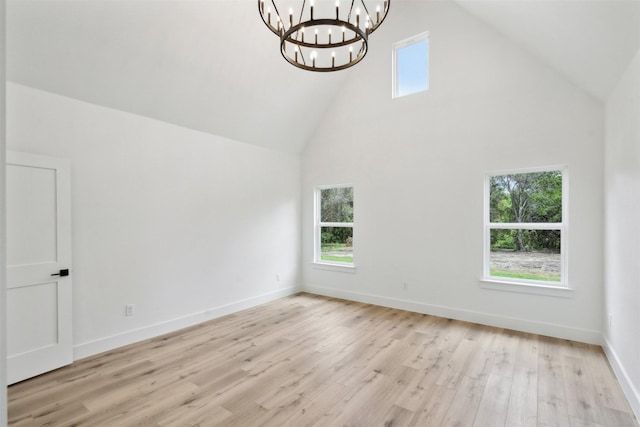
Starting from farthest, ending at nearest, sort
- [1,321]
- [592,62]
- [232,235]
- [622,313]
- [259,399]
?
[232,235]
[592,62]
[622,313]
[259,399]
[1,321]

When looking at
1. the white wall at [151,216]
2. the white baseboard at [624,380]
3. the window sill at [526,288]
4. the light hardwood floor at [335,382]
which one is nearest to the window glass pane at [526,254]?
the window sill at [526,288]

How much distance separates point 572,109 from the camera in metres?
3.45

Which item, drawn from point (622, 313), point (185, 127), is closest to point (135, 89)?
point (185, 127)

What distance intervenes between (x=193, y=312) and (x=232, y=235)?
1.19 metres

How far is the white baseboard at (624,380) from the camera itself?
2164 mm

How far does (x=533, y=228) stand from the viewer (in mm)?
3715

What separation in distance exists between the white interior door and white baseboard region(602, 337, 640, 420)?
4.74 m

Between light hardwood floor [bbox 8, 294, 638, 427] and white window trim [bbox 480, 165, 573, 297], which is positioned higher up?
white window trim [bbox 480, 165, 573, 297]

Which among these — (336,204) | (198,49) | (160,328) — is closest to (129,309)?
(160,328)

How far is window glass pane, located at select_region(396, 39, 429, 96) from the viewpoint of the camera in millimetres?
4531

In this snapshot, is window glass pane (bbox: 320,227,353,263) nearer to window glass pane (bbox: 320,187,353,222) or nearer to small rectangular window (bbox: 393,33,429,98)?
window glass pane (bbox: 320,187,353,222)

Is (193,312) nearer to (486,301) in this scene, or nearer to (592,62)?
(486,301)

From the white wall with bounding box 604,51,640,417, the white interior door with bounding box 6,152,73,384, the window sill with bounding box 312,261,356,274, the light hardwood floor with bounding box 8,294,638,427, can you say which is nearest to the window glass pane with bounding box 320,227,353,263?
the window sill with bounding box 312,261,356,274

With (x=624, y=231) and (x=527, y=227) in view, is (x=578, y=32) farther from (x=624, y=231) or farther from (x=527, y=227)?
(x=527, y=227)
